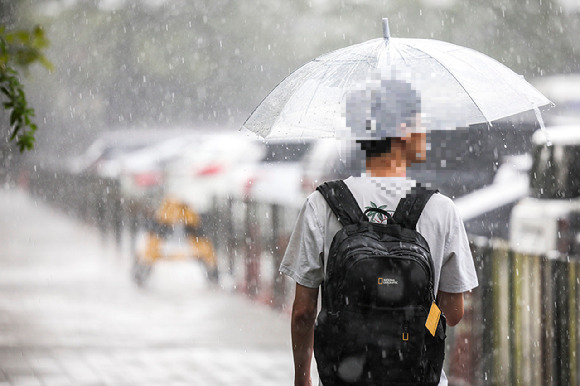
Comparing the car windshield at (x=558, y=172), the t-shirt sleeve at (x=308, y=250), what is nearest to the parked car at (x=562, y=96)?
the car windshield at (x=558, y=172)

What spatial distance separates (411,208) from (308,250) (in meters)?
0.32

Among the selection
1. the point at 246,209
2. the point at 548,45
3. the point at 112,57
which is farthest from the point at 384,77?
the point at 548,45

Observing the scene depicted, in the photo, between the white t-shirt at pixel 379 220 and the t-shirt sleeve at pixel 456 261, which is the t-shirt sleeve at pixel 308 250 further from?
the t-shirt sleeve at pixel 456 261

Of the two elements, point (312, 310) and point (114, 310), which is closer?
point (312, 310)

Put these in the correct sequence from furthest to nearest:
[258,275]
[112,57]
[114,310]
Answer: [112,57], [258,275], [114,310]

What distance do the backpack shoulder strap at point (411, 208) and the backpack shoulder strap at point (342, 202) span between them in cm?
10

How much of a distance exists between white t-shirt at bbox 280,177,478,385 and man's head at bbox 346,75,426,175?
8 centimetres

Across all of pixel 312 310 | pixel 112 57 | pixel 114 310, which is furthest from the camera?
pixel 112 57

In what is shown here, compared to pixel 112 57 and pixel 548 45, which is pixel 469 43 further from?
pixel 112 57

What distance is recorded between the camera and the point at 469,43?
958 cm

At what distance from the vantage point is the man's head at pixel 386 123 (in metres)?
2.46

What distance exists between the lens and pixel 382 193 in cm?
246

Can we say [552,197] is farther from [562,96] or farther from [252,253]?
[252,253]

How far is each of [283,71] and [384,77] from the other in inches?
282
